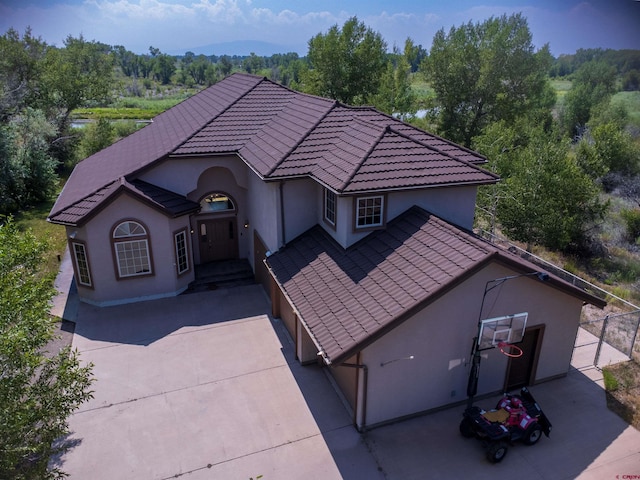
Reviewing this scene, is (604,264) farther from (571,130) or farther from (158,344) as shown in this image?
(571,130)

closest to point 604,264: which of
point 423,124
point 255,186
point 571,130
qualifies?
point 255,186

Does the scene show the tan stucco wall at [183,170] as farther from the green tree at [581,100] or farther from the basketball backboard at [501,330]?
the green tree at [581,100]

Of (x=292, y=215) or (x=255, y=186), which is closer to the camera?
(x=292, y=215)

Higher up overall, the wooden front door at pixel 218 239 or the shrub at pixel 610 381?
the wooden front door at pixel 218 239

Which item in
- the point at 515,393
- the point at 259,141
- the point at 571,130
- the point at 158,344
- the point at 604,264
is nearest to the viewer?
the point at 515,393

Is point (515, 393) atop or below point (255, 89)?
below

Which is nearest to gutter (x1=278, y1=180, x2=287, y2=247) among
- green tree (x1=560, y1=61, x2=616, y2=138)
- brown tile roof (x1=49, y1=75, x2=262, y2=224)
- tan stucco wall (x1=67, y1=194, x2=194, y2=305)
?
tan stucco wall (x1=67, y1=194, x2=194, y2=305)

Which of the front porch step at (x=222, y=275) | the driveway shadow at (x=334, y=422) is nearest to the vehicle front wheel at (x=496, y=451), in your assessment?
the driveway shadow at (x=334, y=422)
